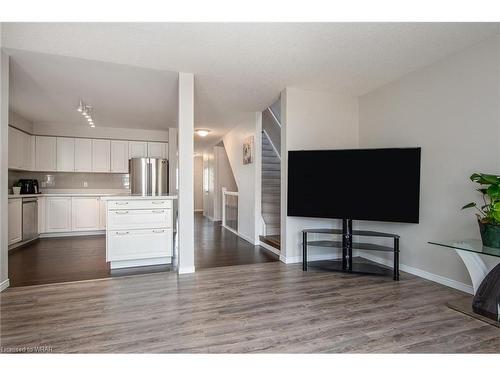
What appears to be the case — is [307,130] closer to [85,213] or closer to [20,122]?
[85,213]

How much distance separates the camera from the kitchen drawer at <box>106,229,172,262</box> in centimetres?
334

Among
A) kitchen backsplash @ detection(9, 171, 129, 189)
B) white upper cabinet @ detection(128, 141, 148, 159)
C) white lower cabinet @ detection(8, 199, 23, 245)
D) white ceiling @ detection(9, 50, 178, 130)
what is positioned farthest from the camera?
white upper cabinet @ detection(128, 141, 148, 159)

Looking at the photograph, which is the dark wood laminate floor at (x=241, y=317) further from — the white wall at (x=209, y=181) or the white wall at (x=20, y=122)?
the white wall at (x=209, y=181)

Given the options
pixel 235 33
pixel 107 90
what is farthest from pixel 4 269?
pixel 235 33

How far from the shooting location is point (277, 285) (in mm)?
2867

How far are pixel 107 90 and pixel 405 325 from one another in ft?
14.5

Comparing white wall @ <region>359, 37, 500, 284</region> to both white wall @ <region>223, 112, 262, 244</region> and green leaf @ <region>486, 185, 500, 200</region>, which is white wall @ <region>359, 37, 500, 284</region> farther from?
white wall @ <region>223, 112, 262, 244</region>

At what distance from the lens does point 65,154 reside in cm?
582

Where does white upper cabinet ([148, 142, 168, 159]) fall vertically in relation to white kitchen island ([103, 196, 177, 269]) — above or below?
above

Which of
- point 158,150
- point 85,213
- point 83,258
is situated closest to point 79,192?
point 85,213

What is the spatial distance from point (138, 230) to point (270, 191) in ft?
8.26

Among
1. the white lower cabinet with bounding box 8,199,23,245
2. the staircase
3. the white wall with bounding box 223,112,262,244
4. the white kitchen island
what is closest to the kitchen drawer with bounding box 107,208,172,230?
the white kitchen island

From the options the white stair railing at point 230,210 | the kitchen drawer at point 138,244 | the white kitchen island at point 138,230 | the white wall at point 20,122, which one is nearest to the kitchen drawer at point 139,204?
the white kitchen island at point 138,230

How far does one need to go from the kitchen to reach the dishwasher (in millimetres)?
20
